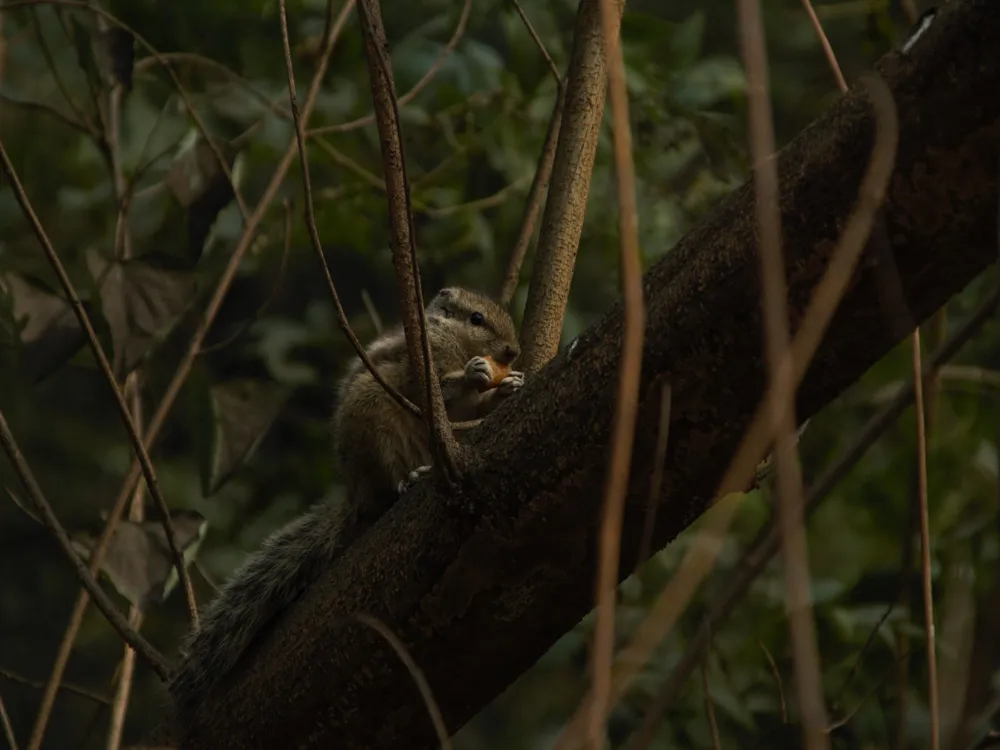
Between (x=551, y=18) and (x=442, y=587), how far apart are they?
224cm

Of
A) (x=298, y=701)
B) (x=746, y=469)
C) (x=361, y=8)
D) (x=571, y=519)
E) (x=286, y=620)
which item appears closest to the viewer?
(x=746, y=469)

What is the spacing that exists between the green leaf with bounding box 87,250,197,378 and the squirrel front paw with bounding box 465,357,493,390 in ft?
1.64

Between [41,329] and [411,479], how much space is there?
0.74m

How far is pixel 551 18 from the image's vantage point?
3.64 metres

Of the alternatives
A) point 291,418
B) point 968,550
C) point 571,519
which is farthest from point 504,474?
point 291,418

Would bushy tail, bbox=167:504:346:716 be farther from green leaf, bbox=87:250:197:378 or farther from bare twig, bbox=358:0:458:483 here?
bare twig, bbox=358:0:458:483

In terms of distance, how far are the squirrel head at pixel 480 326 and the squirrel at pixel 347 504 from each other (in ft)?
0.25

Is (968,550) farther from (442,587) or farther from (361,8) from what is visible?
(361,8)

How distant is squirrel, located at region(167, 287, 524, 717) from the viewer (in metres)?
2.16

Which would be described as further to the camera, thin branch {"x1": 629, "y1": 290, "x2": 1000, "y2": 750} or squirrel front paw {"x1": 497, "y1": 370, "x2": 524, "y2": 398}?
squirrel front paw {"x1": 497, "y1": 370, "x2": 524, "y2": 398}

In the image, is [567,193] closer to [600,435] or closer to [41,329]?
[600,435]

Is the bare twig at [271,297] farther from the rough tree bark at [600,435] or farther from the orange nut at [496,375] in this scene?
the rough tree bark at [600,435]

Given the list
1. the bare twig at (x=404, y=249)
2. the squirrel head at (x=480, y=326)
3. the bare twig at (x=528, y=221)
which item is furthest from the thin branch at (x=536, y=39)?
the bare twig at (x=404, y=249)

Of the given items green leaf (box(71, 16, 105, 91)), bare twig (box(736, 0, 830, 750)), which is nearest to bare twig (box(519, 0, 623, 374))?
green leaf (box(71, 16, 105, 91))
